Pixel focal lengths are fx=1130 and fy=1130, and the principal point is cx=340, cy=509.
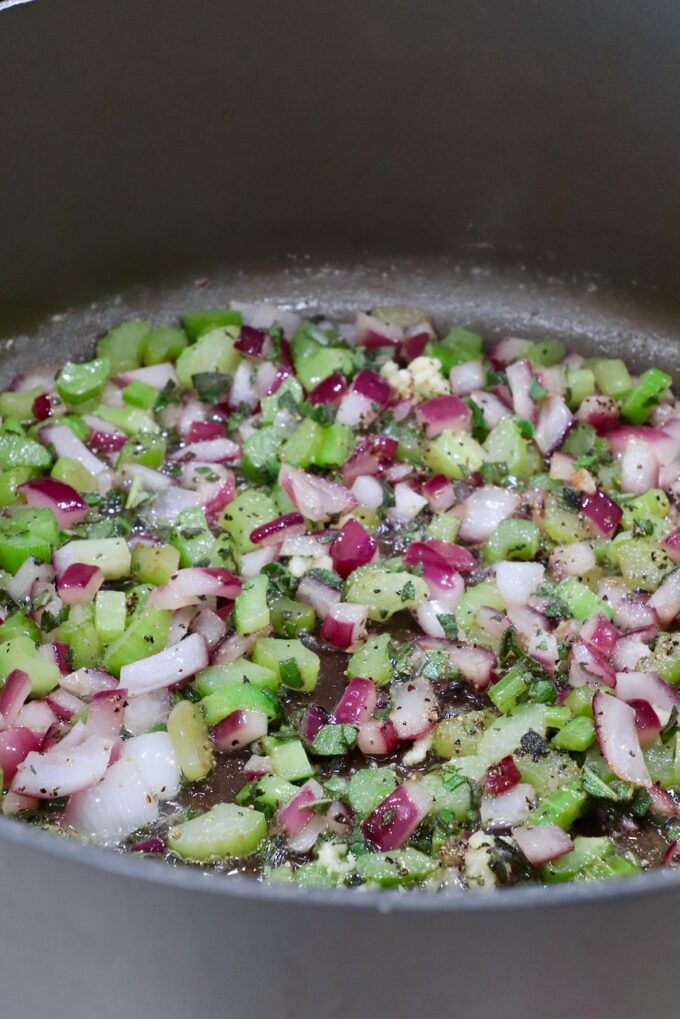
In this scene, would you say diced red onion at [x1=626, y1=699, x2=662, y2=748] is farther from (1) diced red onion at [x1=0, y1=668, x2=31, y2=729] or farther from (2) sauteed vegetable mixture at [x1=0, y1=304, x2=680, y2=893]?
(1) diced red onion at [x1=0, y1=668, x2=31, y2=729]

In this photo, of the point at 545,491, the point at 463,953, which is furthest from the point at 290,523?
the point at 463,953

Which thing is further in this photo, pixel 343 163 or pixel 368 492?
pixel 343 163

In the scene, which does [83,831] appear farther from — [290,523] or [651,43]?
[651,43]

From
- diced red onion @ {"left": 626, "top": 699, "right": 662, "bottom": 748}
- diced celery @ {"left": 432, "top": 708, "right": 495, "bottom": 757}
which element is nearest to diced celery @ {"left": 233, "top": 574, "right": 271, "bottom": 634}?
diced celery @ {"left": 432, "top": 708, "right": 495, "bottom": 757}

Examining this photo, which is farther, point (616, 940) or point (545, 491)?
point (545, 491)

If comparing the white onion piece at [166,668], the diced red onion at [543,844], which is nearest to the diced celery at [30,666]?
the white onion piece at [166,668]

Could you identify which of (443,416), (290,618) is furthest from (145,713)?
(443,416)

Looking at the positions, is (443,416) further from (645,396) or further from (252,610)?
(252,610)
